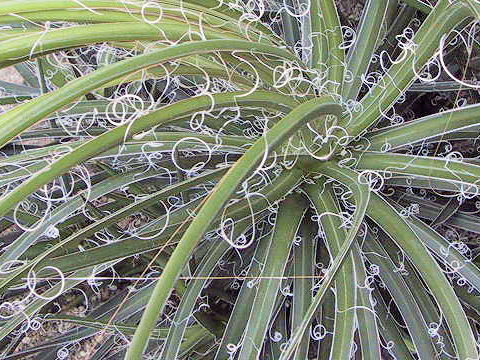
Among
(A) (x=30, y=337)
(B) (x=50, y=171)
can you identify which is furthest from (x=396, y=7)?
(A) (x=30, y=337)

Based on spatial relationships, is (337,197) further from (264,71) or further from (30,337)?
(30,337)

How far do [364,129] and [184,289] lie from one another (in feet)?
0.89

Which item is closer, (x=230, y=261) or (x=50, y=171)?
(x=50, y=171)

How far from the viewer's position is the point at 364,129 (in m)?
0.72

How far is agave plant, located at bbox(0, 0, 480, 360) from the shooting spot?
56 cm

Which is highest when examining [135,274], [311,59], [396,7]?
[396,7]

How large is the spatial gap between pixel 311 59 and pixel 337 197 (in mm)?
179

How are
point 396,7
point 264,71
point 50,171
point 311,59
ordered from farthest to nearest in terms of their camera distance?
point 396,7, point 311,59, point 264,71, point 50,171

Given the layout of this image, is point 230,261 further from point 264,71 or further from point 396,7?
point 396,7

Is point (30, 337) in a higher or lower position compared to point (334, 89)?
lower

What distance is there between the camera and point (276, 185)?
710mm

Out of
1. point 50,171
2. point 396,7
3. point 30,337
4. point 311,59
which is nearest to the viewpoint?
point 50,171

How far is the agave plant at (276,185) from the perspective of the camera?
56 cm

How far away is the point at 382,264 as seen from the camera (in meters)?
0.73
